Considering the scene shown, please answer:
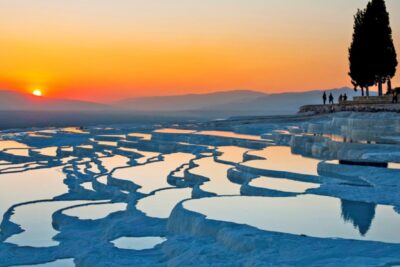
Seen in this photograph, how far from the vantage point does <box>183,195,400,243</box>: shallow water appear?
9.55m

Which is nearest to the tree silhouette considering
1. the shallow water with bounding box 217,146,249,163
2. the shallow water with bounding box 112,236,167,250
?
the shallow water with bounding box 217,146,249,163

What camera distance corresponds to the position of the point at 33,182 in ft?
62.9

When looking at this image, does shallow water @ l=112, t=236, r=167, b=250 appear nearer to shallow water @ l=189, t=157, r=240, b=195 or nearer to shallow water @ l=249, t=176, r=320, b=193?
shallow water @ l=189, t=157, r=240, b=195

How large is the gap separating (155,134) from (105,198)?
784 inches

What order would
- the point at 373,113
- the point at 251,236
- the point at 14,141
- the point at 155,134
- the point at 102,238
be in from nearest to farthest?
the point at 251,236
the point at 102,238
the point at 373,113
the point at 155,134
the point at 14,141

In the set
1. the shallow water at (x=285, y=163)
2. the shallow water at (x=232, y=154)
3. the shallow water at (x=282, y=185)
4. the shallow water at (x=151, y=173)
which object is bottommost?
the shallow water at (x=151, y=173)

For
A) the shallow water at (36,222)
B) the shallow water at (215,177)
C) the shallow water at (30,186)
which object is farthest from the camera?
the shallow water at (30,186)

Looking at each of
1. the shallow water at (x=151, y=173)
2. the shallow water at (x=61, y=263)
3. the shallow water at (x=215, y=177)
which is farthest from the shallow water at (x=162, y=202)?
the shallow water at (x=61, y=263)

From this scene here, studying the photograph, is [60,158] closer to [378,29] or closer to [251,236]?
[251,236]

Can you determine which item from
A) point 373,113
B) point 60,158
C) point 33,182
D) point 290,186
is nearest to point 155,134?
point 60,158

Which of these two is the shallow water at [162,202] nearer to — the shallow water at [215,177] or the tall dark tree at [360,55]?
the shallow water at [215,177]

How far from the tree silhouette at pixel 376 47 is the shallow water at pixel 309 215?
102 ft

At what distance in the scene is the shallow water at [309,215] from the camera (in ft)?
31.3

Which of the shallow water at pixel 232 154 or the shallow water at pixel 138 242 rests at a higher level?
the shallow water at pixel 232 154
